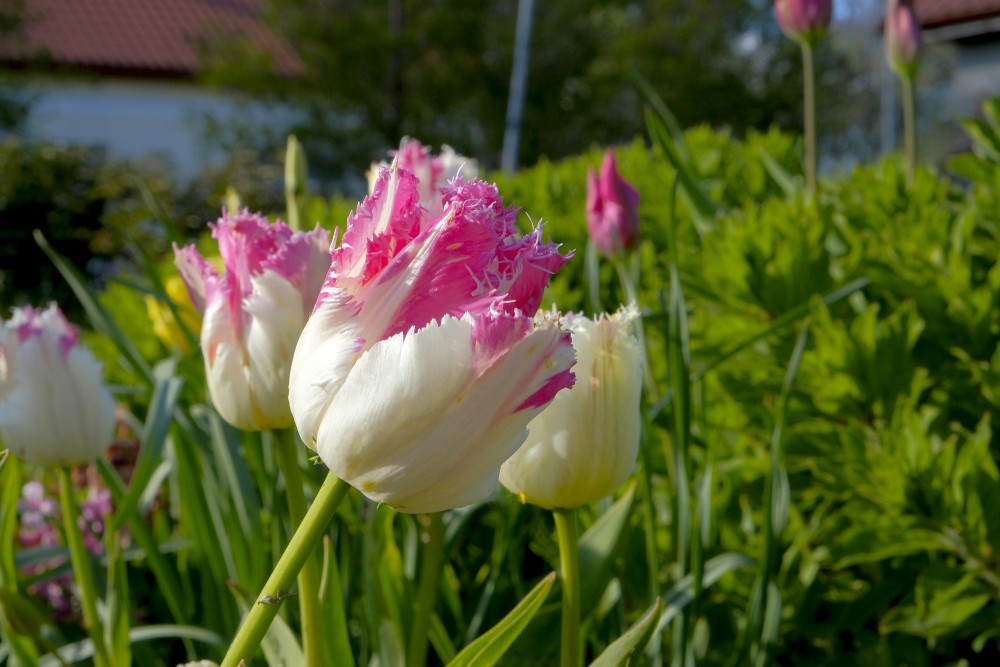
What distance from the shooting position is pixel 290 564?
1.79ft

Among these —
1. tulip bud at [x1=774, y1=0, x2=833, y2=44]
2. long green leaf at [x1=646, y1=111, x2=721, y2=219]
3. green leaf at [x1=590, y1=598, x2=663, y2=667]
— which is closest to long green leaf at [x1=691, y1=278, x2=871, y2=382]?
long green leaf at [x1=646, y1=111, x2=721, y2=219]

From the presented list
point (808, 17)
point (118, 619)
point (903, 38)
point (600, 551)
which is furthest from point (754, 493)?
point (903, 38)

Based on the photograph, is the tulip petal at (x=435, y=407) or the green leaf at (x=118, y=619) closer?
the tulip petal at (x=435, y=407)

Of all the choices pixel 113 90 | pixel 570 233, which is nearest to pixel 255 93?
pixel 113 90

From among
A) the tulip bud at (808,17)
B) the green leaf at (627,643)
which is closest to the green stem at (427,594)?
the green leaf at (627,643)

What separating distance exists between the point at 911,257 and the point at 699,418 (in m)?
0.36

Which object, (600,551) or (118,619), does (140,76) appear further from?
(600,551)

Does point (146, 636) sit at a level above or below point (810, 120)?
below

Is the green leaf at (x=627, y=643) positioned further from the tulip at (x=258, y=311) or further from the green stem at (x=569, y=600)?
the tulip at (x=258, y=311)

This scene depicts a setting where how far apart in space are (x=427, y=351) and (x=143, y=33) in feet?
68.6

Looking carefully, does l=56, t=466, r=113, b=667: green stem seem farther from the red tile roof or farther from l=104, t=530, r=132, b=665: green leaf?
the red tile roof

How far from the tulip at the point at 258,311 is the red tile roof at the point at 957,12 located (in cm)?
1443

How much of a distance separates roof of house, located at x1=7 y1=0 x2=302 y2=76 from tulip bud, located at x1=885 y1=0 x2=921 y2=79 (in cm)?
1630

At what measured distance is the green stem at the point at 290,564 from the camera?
540 mm
